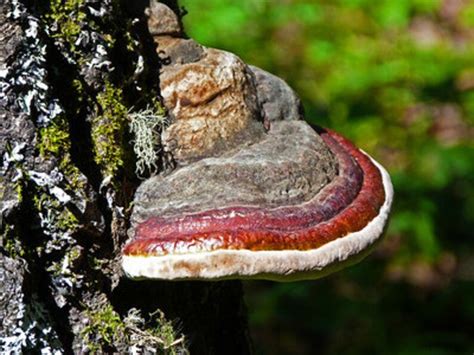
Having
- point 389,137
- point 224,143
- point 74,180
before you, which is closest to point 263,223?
point 224,143

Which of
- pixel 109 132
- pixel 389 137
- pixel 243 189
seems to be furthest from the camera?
pixel 389 137

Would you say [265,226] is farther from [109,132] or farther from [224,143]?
[109,132]

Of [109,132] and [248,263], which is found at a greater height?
[109,132]

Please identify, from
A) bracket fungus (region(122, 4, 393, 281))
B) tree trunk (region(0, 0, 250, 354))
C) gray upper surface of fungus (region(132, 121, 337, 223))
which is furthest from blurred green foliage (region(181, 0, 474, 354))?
tree trunk (region(0, 0, 250, 354))

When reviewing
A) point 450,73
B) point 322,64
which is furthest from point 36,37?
point 322,64

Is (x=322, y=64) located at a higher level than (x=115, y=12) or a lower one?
lower

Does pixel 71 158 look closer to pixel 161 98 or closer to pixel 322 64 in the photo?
pixel 161 98

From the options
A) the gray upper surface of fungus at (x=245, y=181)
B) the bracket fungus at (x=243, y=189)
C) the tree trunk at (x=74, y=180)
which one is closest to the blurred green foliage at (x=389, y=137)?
the bracket fungus at (x=243, y=189)

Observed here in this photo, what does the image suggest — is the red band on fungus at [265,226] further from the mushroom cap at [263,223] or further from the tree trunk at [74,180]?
the tree trunk at [74,180]
